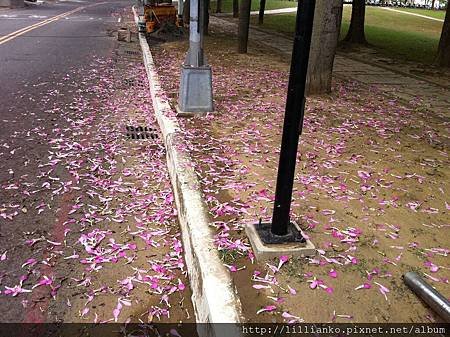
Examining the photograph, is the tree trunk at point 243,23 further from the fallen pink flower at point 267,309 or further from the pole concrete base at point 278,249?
the fallen pink flower at point 267,309

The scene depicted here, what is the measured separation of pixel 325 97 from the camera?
945 cm

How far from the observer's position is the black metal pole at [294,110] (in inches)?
121

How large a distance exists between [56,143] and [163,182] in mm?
2100

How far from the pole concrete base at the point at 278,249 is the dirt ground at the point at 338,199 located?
6 centimetres

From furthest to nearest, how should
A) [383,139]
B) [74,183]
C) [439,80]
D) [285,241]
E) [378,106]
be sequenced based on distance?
1. [439,80]
2. [378,106]
3. [383,139]
4. [74,183]
5. [285,241]

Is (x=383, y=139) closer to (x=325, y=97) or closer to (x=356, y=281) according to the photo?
(x=325, y=97)

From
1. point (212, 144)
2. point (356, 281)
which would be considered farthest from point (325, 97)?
point (356, 281)

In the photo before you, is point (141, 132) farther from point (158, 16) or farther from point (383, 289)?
point (158, 16)

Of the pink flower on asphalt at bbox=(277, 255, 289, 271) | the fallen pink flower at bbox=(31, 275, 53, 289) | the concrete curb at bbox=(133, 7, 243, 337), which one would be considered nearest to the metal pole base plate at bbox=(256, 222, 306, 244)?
the pink flower on asphalt at bbox=(277, 255, 289, 271)

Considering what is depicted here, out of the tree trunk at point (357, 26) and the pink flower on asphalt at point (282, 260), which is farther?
the tree trunk at point (357, 26)

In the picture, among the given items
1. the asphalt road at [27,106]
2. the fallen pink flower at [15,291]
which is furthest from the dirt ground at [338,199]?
the asphalt road at [27,106]

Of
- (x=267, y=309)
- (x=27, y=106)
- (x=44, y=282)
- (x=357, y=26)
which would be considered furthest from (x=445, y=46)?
(x=44, y=282)

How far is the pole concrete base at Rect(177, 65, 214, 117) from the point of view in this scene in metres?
7.46

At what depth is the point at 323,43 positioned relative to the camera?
9.18 metres
